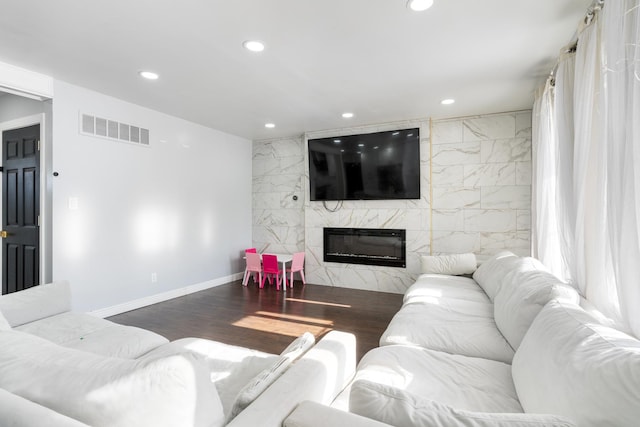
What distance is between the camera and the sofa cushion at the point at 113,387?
0.69 meters

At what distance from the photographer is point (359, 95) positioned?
3662mm

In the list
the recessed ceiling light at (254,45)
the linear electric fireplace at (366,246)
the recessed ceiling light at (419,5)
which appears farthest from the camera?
the linear electric fireplace at (366,246)

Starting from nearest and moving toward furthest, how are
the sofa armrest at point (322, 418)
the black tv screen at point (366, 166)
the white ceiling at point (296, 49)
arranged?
the sofa armrest at point (322, 418), the white ceiling at point (296, 49), the black tv screen at point (366, 166)

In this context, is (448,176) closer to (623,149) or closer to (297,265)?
(297,265)

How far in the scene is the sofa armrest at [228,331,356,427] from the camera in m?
0.87

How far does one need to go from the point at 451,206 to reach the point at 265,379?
4170mm

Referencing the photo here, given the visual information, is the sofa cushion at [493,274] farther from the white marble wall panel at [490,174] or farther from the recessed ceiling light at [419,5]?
the recessed ceiling light at [419,5]

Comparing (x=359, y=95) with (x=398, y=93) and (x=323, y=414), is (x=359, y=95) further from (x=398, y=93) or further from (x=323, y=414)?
(x=323, y=414)

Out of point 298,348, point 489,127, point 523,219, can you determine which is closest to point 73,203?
point 298,348

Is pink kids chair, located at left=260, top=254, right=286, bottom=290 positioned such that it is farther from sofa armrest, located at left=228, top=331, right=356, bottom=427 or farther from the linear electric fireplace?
sofa armrest, located at left=228, top=331, right=356, bottom=427

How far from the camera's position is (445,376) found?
153 centimetres

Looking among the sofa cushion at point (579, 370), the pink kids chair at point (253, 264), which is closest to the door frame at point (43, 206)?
→ the pink kids chair at point (253, 264)

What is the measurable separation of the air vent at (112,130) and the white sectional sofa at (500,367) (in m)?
3.81

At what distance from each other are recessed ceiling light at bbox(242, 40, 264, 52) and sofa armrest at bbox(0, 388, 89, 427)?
2.53 metres
